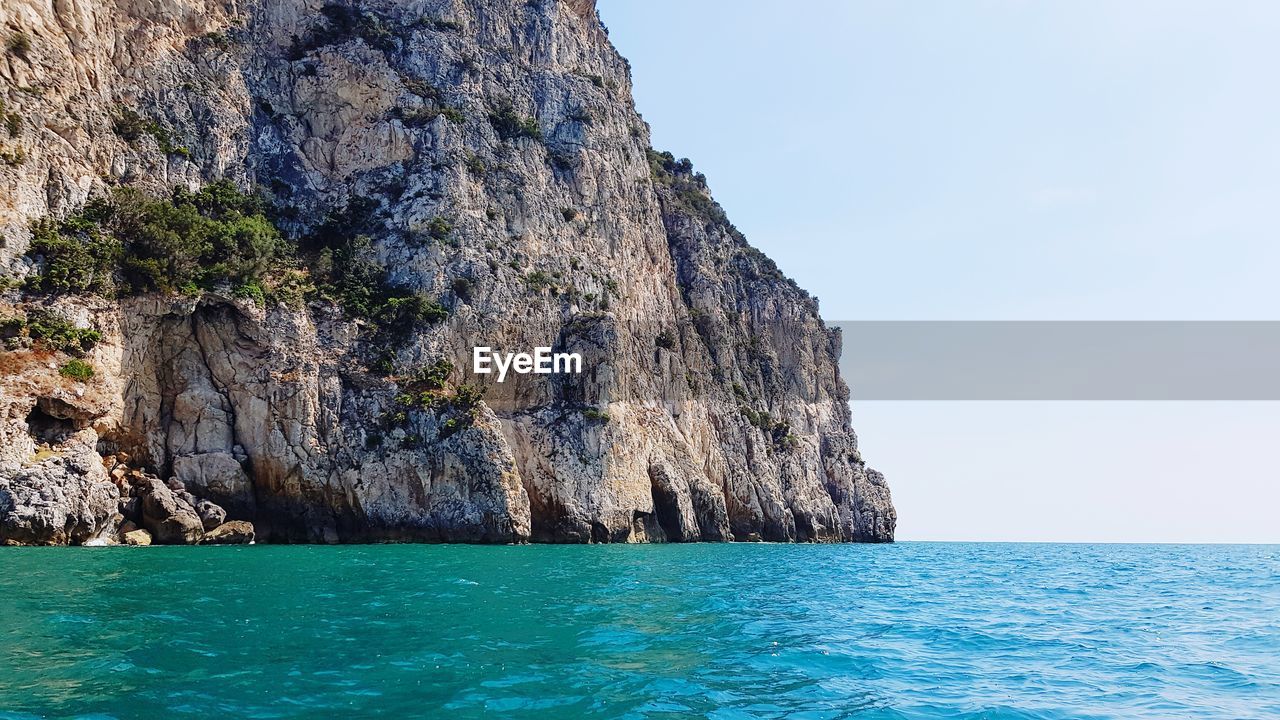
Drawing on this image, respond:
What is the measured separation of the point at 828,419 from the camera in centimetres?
9194

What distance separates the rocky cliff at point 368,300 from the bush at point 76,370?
16cm

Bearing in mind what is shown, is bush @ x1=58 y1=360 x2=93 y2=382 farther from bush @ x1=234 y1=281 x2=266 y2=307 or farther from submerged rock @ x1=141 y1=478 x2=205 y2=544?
bush @ x1=234 y1=281 x2=266 y2=307

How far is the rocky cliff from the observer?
39.8 m

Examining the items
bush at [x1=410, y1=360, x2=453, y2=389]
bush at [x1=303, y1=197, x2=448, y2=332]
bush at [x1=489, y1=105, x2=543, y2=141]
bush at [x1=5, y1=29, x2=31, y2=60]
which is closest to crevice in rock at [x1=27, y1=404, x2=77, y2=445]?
bush at [x1=303, y1=197, x2=448, y2=332]

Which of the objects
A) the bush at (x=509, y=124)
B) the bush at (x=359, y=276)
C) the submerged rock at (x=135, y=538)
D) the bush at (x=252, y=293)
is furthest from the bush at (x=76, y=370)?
the bush at (x=509, y=124)

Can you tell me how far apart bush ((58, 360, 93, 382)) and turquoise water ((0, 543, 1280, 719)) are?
40.7 feet

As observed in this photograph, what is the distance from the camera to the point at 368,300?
173 feet

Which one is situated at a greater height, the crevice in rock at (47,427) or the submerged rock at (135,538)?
the crevice in rock at (47,427)

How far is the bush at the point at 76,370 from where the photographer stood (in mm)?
36562

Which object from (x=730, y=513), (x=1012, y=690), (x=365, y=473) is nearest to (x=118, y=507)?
(x=365, y=473)

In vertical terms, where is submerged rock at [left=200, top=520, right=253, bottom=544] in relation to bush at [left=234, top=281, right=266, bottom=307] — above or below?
below

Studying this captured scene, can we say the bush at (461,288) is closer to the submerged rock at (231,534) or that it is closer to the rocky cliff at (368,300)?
the rocky cliff at (368,300)

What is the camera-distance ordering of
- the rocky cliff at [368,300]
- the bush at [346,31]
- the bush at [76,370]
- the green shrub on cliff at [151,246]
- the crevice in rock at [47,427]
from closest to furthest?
the crevice in rock at [47,427], the bush at [76,370], the green shrub on cliff at [151,246], the rocky cliff at [368,300], the bush at [346,31]

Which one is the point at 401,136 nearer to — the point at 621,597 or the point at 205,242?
the point at 205,242
